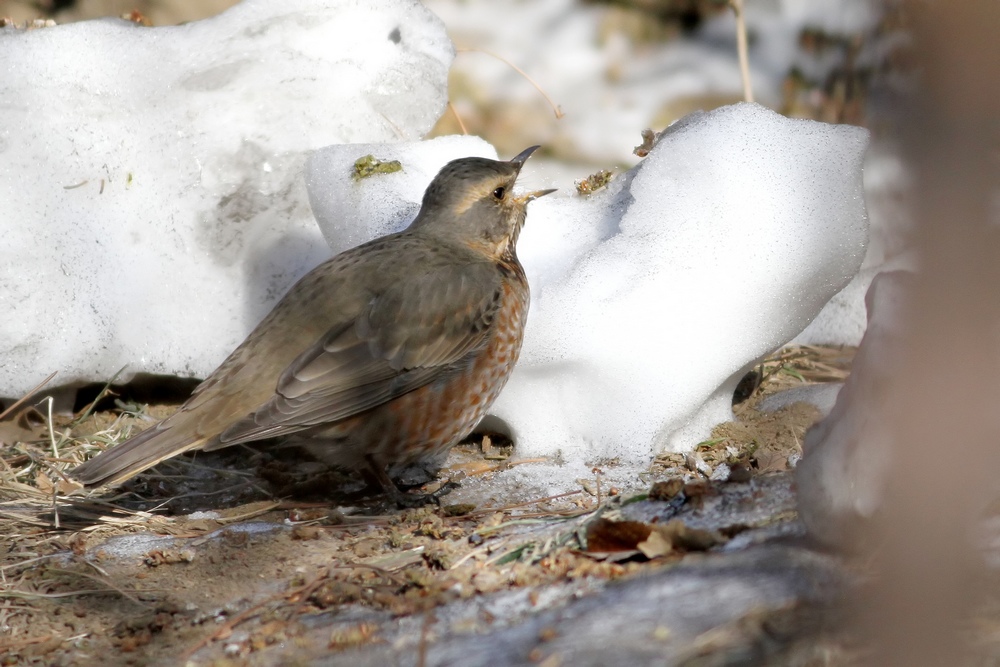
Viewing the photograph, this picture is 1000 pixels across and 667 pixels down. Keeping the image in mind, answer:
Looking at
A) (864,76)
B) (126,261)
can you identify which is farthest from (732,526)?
(864,76)

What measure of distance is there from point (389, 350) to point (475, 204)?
0.91 meters

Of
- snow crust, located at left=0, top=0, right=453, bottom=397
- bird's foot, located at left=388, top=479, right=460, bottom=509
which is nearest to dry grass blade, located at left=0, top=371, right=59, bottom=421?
snow crust, located at left=0, top=0, right=453, bottom=397

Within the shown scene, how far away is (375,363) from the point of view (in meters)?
4.30

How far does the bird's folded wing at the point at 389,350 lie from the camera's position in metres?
4.15

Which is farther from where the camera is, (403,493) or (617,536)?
(403,493)

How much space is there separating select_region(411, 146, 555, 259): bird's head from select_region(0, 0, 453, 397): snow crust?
40.2 inches

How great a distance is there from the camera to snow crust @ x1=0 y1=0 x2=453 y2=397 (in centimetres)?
527

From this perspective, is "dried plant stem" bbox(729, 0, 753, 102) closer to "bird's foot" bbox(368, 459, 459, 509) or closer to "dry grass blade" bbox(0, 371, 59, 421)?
"bird's foot" bbox(368, 459, 459, 509)

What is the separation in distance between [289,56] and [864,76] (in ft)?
14.6

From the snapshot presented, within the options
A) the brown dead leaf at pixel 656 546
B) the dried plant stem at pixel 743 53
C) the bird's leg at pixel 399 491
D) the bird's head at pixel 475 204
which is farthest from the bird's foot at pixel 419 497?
the dried plant stem at pixel 743 53

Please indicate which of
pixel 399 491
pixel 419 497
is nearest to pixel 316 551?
pixel 419 497

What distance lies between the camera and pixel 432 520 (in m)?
3.97

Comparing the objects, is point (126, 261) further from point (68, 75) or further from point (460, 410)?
point (460, 410)

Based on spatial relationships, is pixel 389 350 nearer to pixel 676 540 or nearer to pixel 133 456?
pixel 133 456
